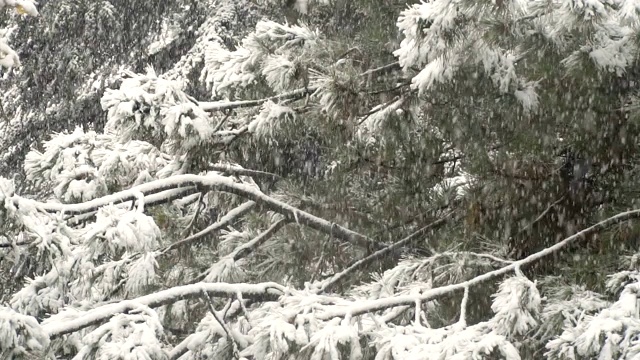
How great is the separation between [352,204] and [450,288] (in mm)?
1665

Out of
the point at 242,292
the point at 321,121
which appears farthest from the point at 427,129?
the point at 242,292

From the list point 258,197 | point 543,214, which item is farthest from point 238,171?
point 543,214

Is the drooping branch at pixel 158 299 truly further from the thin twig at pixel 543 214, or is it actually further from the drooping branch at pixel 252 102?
the thin twig at pixel 543 214

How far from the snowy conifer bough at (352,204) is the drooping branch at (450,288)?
0.04 feet

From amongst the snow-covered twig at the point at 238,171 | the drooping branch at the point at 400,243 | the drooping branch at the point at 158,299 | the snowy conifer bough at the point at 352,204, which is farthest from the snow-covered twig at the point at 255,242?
the drooping branch at the point at 158,299

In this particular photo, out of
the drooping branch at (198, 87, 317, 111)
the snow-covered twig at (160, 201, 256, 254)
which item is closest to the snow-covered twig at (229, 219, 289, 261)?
the snow-covered twig at (160, 201, 256, 254)

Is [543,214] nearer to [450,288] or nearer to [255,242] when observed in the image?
[450,288]

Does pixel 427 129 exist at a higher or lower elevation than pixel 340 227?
higher

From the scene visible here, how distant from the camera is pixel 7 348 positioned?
271 centimetres

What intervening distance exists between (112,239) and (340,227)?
172cm

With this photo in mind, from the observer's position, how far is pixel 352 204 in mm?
4977

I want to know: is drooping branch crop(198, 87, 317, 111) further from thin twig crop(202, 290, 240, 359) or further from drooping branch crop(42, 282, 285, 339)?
thin twig crop(202, 290, 240, 359)

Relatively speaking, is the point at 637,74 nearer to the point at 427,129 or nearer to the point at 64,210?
the point at 427,129

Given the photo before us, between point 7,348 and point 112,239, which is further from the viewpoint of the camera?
point 112,239
